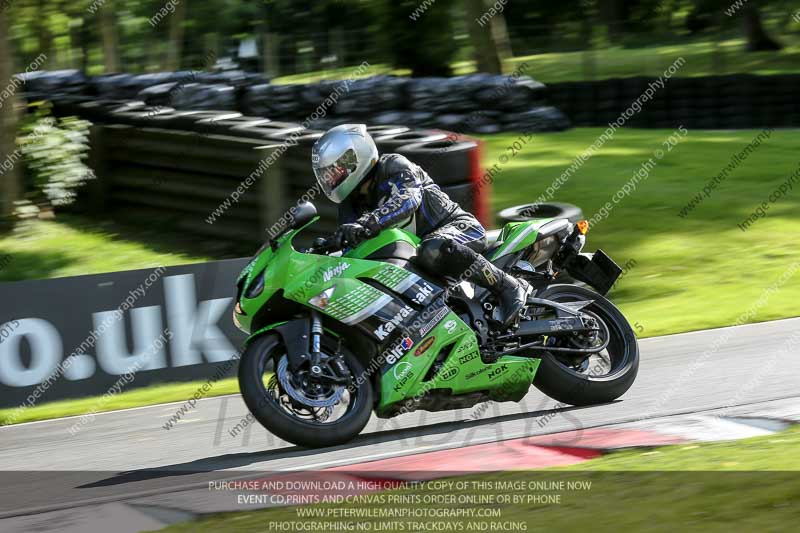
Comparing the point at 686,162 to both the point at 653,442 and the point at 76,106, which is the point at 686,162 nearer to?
the point at 76,106

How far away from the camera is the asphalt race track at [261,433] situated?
235 inches

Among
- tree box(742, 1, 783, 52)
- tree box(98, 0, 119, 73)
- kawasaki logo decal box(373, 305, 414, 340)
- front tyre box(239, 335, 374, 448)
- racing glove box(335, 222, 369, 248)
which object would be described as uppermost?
racing glove box(335, 222, 369, 248)

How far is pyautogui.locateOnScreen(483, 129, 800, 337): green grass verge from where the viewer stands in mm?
11211

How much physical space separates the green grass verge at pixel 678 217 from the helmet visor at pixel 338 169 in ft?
13.9

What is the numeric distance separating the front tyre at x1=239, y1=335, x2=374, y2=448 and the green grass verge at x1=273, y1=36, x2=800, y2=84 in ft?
68.9

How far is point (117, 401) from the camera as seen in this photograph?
8.88 metres

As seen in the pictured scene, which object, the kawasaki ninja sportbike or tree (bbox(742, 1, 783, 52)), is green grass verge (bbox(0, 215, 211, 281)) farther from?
tree (bbox(742, 1, 783, 52))


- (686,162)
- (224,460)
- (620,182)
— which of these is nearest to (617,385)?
(224,460)

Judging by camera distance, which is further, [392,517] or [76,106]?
[76,106]

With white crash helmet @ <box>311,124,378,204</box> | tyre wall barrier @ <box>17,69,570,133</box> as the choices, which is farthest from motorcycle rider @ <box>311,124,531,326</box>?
tyre wall barrier @ <box>17,69,570,133</box>

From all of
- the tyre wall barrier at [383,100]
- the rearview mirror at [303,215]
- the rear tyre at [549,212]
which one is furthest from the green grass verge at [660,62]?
the rearview mirror at [303,215]

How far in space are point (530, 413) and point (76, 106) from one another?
12273 millimetres

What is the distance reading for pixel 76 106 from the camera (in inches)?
683

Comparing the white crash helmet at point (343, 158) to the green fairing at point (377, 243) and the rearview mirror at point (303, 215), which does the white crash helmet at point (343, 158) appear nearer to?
the green fairing at point (377, 243)
